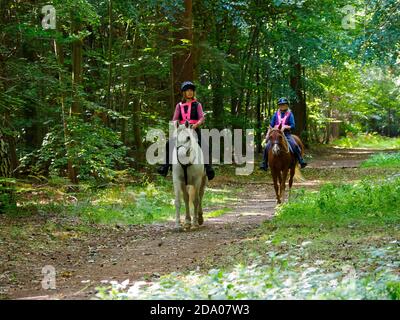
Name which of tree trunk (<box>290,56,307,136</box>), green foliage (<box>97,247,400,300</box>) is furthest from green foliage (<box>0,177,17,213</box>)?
tree trunk (<box>290,56,307,136</box>)

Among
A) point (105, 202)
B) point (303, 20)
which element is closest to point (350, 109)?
point (303, 20)

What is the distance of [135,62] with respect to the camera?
22016mm

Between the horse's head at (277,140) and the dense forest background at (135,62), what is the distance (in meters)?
2.77

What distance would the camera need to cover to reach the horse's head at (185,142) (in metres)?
12.6

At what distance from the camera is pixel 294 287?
6.24m

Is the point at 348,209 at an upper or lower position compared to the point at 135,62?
lower

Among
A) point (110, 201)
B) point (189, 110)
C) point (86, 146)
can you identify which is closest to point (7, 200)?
point (86, 146)

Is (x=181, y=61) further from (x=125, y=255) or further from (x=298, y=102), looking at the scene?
(x=298, y=102)

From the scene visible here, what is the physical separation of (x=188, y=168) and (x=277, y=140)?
445cm

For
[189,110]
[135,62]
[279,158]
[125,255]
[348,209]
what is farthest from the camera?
[135,62]

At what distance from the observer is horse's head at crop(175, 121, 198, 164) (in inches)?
498

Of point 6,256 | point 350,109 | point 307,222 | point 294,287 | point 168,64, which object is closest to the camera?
point 294,287
